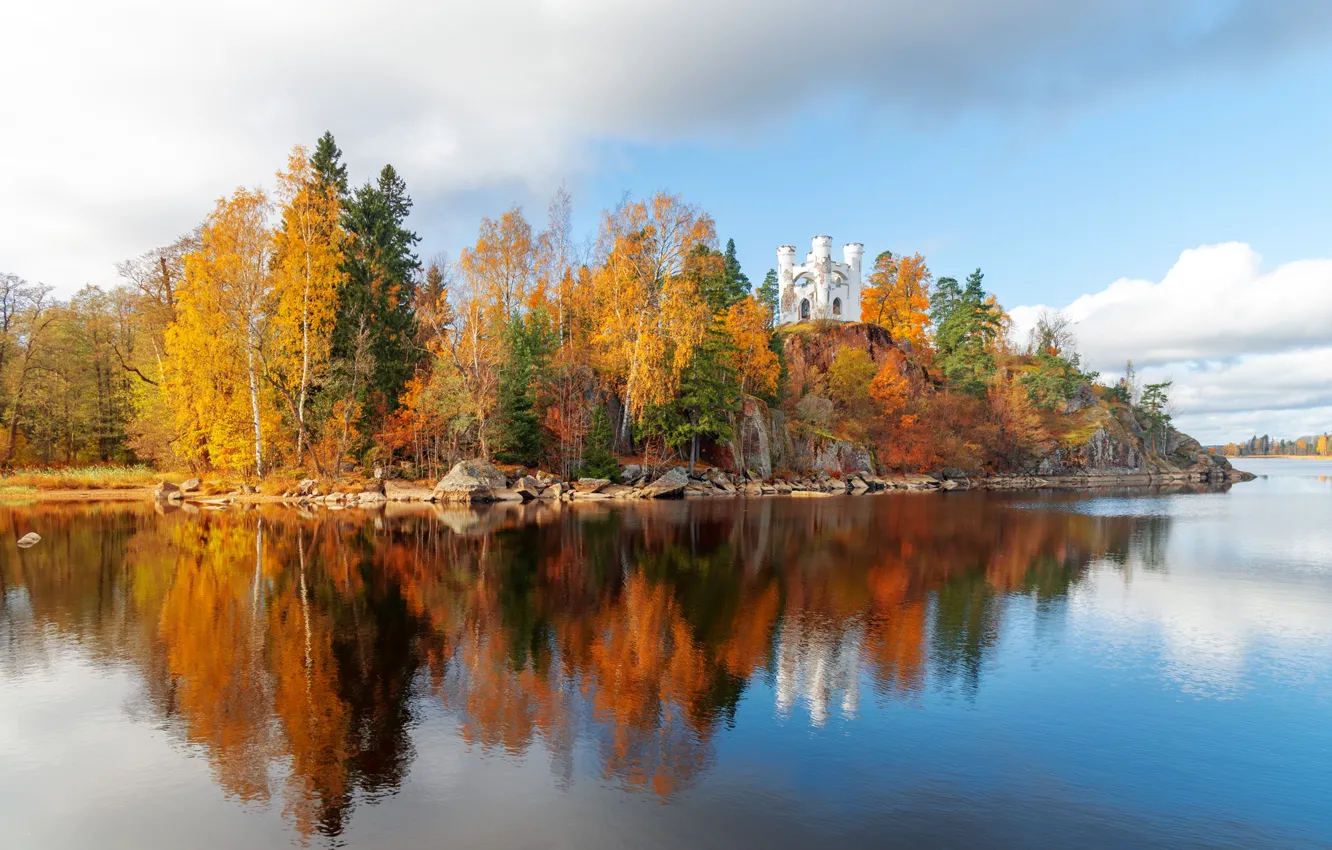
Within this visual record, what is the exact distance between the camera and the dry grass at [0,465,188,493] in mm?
Result: 42062

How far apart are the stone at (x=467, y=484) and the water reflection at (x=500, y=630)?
12.2 metres

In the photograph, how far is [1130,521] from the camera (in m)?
34.2

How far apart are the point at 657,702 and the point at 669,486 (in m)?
37.2

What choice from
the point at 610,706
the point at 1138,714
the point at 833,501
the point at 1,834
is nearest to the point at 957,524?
the point at 833,501

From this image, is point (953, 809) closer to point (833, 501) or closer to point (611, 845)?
point (611, 845)

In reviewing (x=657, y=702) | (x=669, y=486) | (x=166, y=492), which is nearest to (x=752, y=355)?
(x=669, y=486)

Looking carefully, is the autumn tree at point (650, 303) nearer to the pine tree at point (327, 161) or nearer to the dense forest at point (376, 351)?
the dense forest at point (376, 351)

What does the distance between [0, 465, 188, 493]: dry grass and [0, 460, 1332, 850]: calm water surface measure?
26.2 m

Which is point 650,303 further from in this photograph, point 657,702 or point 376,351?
point 657,702

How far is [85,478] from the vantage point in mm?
43500

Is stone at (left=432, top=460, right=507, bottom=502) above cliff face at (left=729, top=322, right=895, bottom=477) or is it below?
below

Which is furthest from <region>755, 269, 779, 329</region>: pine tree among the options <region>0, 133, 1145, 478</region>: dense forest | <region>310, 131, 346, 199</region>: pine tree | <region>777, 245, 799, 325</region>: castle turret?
<region>310, 131, 346, 199</region>: pine tree

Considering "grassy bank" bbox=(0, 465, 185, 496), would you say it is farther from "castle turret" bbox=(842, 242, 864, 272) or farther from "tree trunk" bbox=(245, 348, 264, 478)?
"castle turret" bbox=(842, 242, 864, 272)

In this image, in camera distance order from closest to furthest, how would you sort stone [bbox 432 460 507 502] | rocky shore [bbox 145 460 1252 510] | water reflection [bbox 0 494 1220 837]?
1. water reflection [bbox 0 494 1220 837]
2. rocky shore [bbox 145 460 1252 510]
3. stone [bbox 432 460 507 502]
